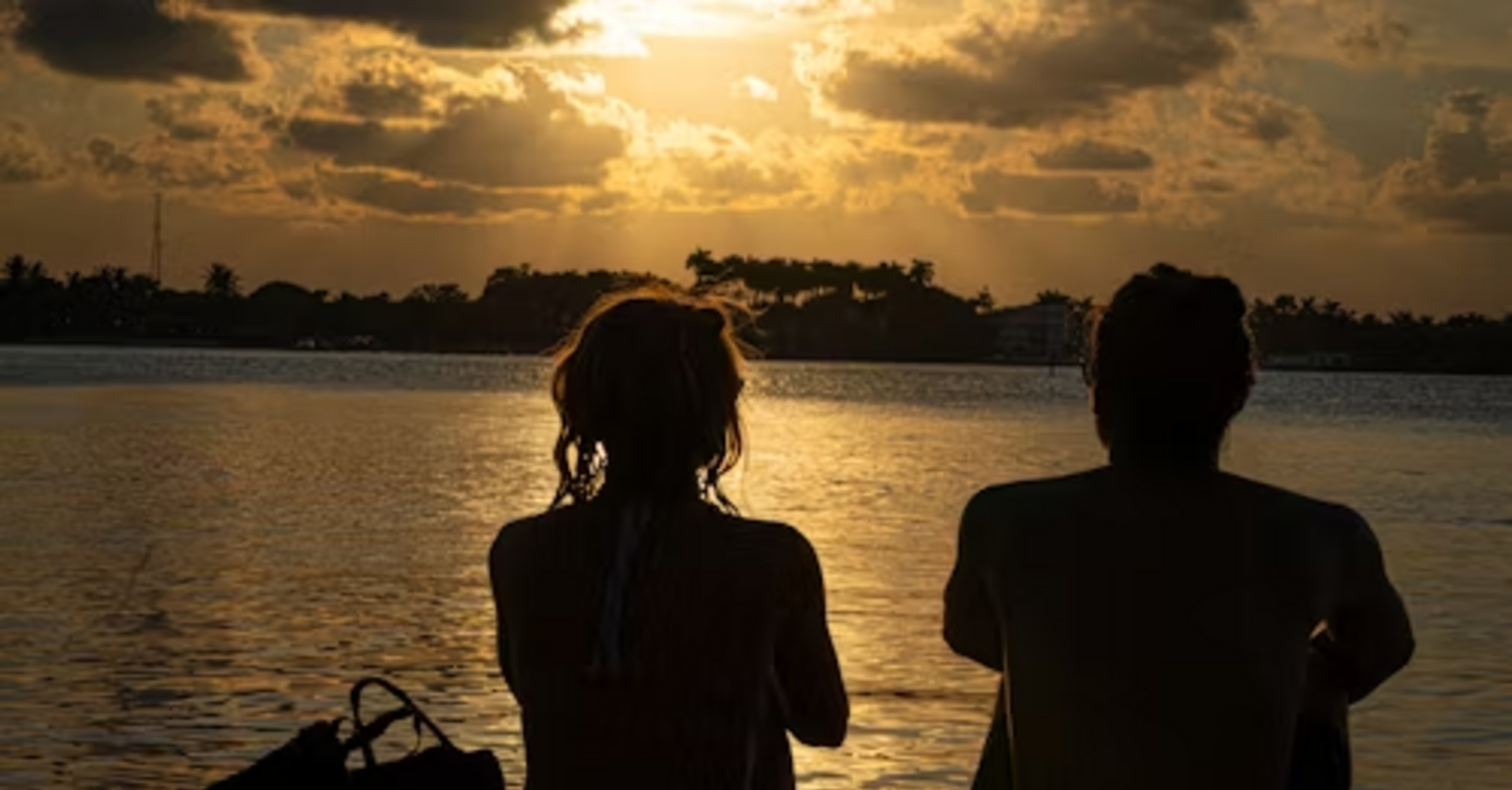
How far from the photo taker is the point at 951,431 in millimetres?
87688

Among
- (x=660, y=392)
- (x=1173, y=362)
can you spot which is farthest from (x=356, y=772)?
(x=1173, y=362)

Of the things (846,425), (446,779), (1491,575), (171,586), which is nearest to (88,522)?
(171,586)

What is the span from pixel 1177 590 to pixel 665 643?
818 millimetres

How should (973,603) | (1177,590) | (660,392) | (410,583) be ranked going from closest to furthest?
(660,392), (1177,590), (973,603), (410,583)

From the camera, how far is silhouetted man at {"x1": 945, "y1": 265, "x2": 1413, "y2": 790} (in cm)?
386

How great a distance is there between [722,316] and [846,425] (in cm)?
9111

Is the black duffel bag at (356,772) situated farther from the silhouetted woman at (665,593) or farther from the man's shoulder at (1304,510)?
the man's shoulder at (1304,510)

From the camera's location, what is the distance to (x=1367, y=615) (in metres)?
3.88

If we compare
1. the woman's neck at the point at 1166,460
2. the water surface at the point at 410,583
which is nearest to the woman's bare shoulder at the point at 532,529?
the woman's neck at the point at 1166,460

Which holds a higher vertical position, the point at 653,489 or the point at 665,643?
the point at 653,489

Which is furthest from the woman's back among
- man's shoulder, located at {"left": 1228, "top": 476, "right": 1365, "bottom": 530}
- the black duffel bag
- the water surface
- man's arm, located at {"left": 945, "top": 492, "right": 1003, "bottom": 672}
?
the water surface

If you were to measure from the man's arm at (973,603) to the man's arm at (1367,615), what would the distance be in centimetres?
55

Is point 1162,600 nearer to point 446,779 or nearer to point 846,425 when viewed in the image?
point 446,779

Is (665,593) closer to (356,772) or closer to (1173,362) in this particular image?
(356,772)
